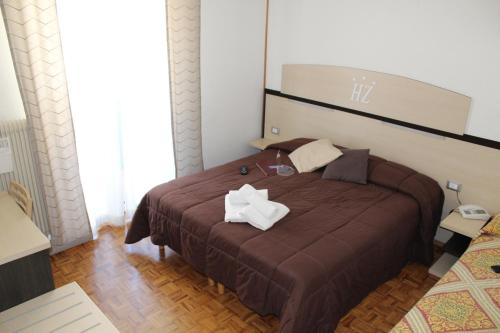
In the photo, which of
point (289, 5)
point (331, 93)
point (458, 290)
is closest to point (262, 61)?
point (289, 5)

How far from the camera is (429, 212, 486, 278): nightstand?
3018 millimetres

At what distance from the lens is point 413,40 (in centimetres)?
342

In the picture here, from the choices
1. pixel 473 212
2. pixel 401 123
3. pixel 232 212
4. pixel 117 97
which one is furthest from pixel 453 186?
pixel 117 97

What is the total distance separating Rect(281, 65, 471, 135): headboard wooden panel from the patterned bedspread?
1.20 meters

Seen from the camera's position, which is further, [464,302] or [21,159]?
[21,159]

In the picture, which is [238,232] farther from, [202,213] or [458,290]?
[458,290]

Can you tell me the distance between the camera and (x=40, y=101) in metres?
2.98

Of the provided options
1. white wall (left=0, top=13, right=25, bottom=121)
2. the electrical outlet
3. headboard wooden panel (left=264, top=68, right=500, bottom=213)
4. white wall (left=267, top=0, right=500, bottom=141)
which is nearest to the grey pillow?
headboard wooden panel (left=264, top=68, right=500, bottom=213)

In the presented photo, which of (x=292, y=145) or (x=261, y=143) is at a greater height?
(x=292, y=145)

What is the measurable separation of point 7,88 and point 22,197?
906mm

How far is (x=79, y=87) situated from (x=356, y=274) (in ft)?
8.54

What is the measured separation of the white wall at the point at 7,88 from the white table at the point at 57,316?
1553mm

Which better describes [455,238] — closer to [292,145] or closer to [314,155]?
[314,155]

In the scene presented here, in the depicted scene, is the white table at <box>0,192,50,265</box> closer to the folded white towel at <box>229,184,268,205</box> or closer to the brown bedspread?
the brown bedspread
